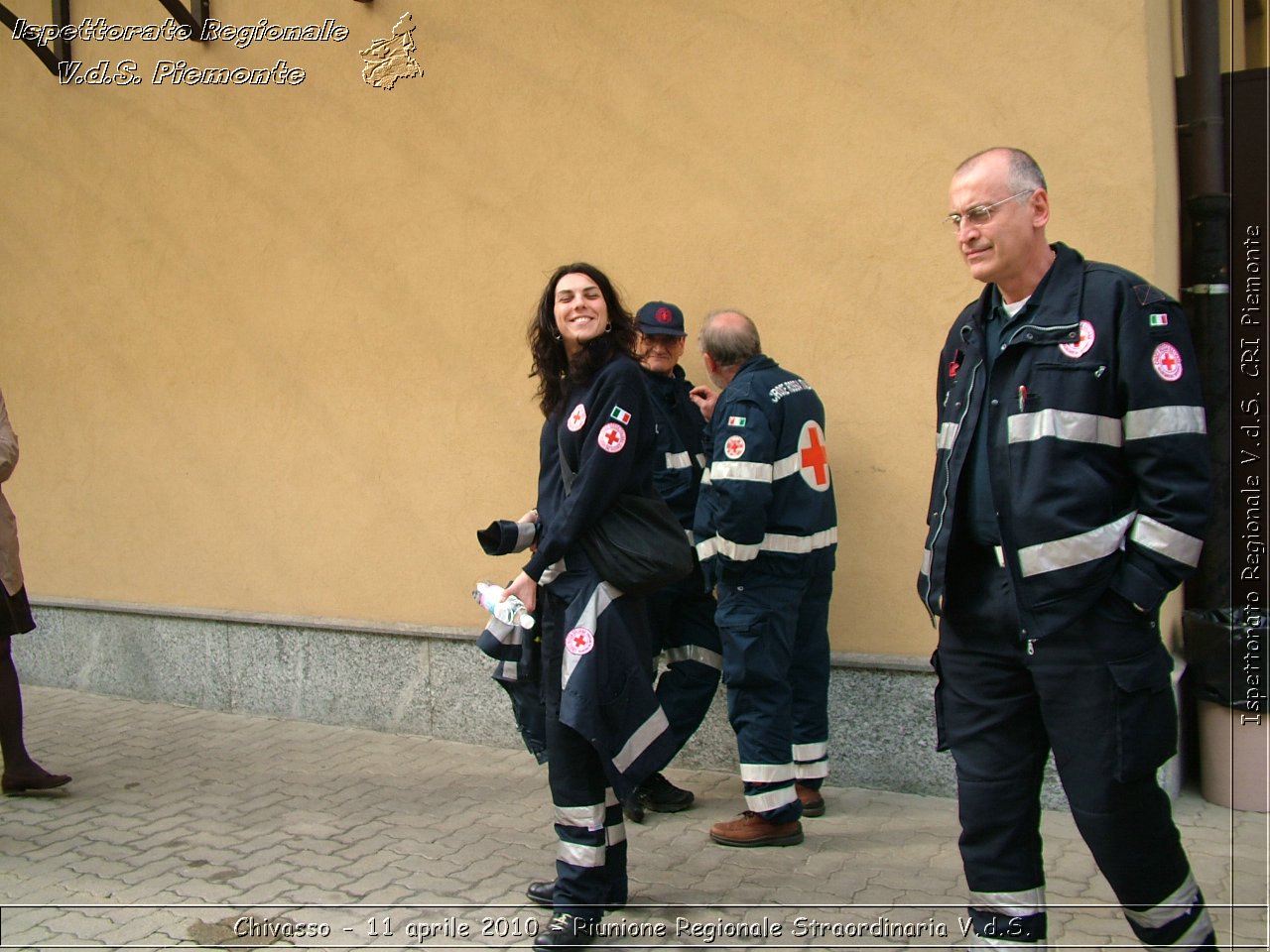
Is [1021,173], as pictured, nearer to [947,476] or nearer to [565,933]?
[947,476]

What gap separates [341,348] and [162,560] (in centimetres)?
191

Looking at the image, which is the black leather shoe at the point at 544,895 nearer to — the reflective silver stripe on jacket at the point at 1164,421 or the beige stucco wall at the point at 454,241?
the beige stucco wall at the point at 454,241

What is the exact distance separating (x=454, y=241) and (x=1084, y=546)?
4.14 metres

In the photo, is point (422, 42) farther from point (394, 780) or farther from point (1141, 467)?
point (1141, 467)

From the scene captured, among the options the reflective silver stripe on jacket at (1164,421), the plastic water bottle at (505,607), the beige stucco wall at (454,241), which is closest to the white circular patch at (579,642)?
the plastic water bottle at (505,607)

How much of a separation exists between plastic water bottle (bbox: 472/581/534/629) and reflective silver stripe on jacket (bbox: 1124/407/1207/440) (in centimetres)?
181

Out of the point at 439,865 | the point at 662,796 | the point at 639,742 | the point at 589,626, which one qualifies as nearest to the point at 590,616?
the point at 589,626

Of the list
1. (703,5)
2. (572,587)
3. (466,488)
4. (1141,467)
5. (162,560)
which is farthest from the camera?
(162,560)

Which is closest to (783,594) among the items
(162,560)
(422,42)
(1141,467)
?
(1141,467)

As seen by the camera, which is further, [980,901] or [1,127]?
[1,127]

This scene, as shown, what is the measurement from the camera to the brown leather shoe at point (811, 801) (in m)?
4.78

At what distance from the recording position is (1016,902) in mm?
2814

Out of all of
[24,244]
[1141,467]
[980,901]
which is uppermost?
[24,244]

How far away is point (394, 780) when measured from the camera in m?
5.44
